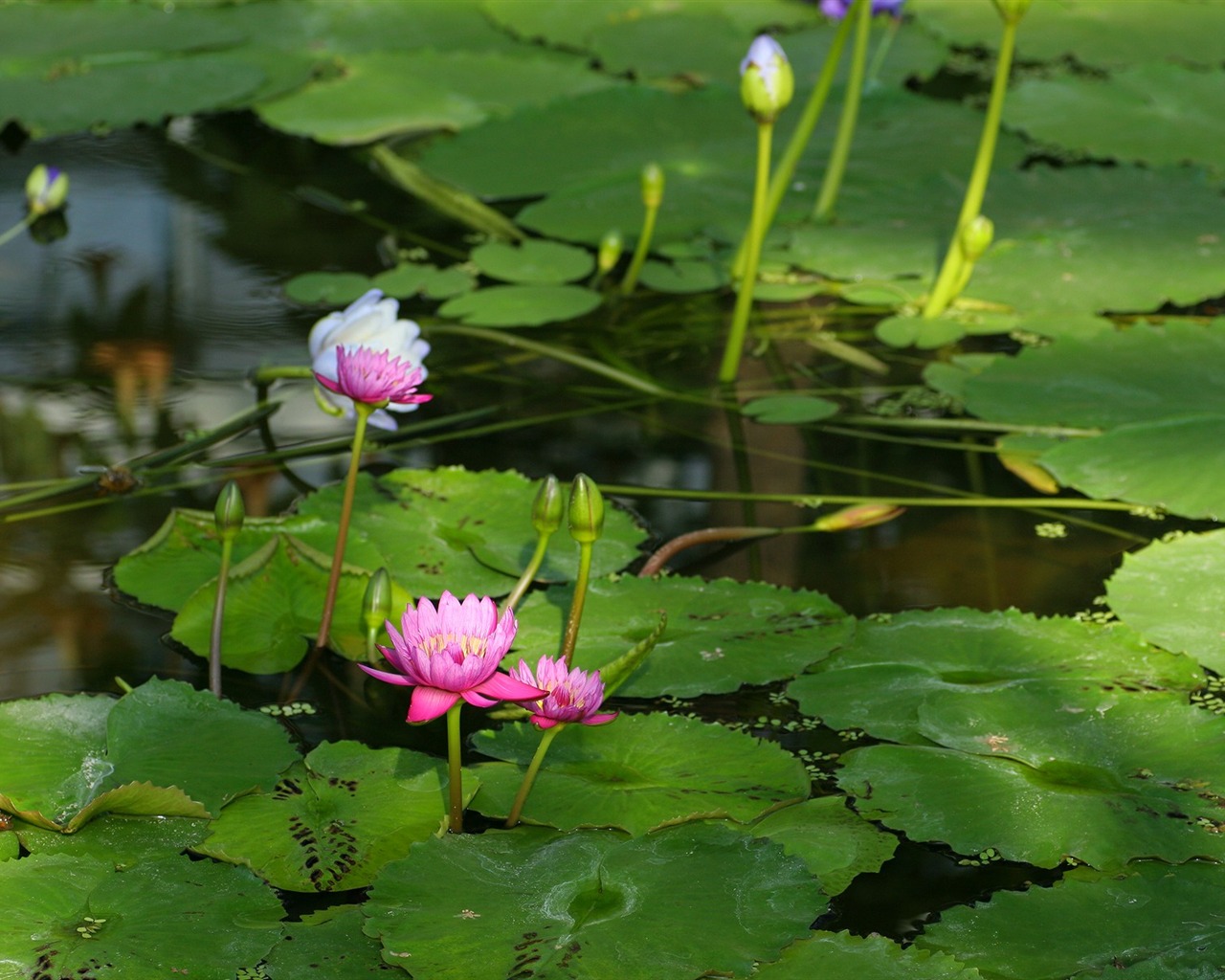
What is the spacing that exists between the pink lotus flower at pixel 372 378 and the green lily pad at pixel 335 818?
351mm

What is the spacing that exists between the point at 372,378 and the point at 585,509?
0.27 m

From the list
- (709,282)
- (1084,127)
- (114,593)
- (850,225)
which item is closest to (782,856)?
(114,593)

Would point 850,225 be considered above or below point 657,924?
above

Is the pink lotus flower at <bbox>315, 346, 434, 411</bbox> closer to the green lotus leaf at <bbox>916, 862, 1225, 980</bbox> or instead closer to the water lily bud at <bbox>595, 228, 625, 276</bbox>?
the green lotus leaf at <bbox>916, 862, 1225, 980</bbox>

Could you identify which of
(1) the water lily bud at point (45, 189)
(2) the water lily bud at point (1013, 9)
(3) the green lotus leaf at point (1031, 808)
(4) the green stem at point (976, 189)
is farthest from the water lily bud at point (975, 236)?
(1) the water lily bud at point (45, 189)

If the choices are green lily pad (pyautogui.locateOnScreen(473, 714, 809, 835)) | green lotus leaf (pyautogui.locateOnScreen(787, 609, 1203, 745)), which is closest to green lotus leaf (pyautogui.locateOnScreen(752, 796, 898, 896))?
green lily pad (pyautogui.locateOnScreen(473, 714, 809, 835))

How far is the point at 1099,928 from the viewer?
1074 mm

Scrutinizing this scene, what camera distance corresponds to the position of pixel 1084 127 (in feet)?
10.5

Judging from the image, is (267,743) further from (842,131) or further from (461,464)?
(842,131)

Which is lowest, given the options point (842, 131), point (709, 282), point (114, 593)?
point (114, 593)

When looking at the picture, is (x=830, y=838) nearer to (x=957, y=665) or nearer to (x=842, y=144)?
(x=957, y=665)

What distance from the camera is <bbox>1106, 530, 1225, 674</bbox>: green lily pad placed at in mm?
1488

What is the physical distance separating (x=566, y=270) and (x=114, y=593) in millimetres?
1249

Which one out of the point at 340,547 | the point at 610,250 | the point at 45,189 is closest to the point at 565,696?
the point at 340,547
